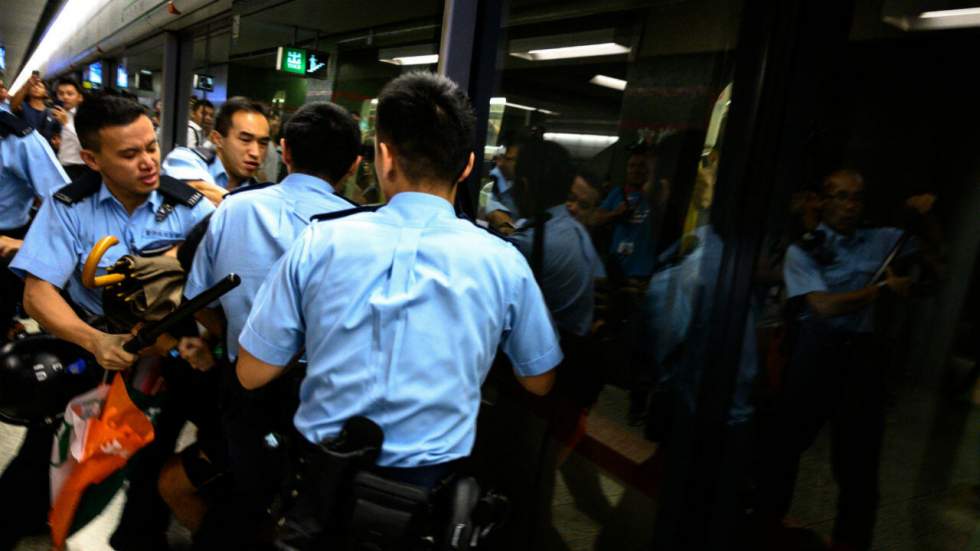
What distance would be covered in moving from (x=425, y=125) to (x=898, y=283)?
3.09 feet

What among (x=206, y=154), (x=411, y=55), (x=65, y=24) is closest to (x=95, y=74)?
(x=65, y=24)

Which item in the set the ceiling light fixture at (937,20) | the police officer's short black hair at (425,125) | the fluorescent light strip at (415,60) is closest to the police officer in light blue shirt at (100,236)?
the fluorescent light strip at (415,60)

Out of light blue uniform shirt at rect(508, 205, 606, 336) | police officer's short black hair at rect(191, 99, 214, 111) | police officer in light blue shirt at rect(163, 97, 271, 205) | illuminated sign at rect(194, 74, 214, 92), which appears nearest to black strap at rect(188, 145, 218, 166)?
police officer in light blue shirt at rect(163, 97, 271, 205)

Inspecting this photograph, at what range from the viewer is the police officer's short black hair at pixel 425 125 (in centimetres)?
121

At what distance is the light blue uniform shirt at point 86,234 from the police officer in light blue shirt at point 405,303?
3.00 ft

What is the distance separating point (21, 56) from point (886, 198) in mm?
34220

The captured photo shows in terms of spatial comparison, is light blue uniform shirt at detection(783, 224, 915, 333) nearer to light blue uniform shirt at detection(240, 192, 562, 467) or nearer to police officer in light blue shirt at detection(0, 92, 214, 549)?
light blue uniform shirt at detection(240, 192, 562, 467)

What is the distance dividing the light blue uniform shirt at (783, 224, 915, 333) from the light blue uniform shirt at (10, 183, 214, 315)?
1.72 m

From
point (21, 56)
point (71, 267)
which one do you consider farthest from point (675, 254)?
point (21, 56)

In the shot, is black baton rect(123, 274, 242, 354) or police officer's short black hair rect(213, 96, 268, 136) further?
police officer's short black hair rect(213, 96, 268, 136)

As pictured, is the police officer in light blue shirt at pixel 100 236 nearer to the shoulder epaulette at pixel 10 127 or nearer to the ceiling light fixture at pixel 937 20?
the shoulder epaulette at pixel 10 127

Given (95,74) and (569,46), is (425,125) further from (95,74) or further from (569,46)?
(95,74)

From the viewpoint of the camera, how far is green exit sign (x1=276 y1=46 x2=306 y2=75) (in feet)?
12.8

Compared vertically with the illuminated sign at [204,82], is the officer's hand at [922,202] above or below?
below
